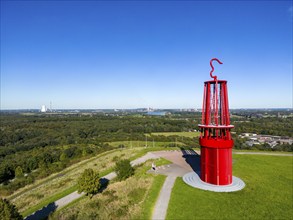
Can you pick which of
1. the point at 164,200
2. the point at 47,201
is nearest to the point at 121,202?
the point at 164,200

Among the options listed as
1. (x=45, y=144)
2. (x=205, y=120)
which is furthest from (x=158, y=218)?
(x=45, y=144)

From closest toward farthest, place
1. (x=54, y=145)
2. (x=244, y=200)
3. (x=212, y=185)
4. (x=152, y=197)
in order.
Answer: (x=244, y=200) → (x=152, y=197) → (x=212, y=185) → (x=54, y=145)

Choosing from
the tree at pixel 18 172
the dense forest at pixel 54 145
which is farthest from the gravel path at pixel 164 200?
the tree at pixel 18 172

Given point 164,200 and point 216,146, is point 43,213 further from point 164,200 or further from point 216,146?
→ point 216,146

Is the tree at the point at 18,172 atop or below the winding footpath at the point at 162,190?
below

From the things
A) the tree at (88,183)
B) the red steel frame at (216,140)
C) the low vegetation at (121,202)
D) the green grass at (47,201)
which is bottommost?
the green grass at (47,201)

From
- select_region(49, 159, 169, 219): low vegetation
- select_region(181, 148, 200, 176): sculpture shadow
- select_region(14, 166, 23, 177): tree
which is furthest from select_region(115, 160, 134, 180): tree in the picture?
select_region(14, 166, 23, 177): tree

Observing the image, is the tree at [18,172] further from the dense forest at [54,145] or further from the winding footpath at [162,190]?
the winding footpath at [162,190]
